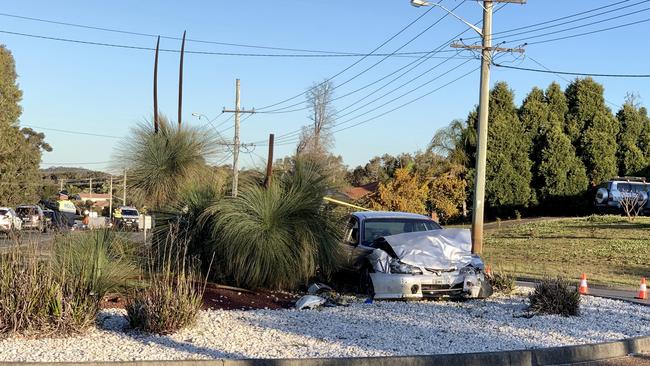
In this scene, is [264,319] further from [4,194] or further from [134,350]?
[4,194]

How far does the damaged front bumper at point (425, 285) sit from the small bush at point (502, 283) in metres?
1.09

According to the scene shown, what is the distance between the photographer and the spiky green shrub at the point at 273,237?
10719 mm

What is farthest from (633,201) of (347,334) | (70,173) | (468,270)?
→ (70,173)

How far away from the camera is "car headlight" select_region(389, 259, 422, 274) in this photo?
1046 centimetres

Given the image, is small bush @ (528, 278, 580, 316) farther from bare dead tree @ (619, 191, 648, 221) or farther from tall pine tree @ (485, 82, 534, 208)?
tall pine tree @ (485, 82, 534, 208)

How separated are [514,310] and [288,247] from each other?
11.5 ft

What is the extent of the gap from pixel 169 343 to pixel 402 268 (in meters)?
4.28

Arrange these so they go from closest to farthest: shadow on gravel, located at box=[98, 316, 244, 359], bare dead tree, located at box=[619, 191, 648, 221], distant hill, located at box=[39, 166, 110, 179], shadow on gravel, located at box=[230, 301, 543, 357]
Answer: shadow on gravel, located at box=[98, 316, 244, 359], shadow on gravel, located at box=[230, 301, 543, 357], bare dead tree, located at box=[619, 191, 648, 221], distant hill, located at box=[39, 166, 110, 179]

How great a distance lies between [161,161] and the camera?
49.8 ft

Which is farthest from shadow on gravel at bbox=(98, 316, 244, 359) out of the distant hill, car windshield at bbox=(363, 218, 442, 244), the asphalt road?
the distant hill

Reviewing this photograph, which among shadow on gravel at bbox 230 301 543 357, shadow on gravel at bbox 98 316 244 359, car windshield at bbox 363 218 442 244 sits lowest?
shadow on gravel at bbox 98 316 244 359

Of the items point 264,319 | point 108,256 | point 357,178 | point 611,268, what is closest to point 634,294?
point 611,268

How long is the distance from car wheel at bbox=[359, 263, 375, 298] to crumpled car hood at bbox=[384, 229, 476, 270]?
0.54 meters

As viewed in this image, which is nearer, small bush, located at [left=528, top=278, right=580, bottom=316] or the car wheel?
small bush, located at [left=528, top=278, right=580, bottom=316]
